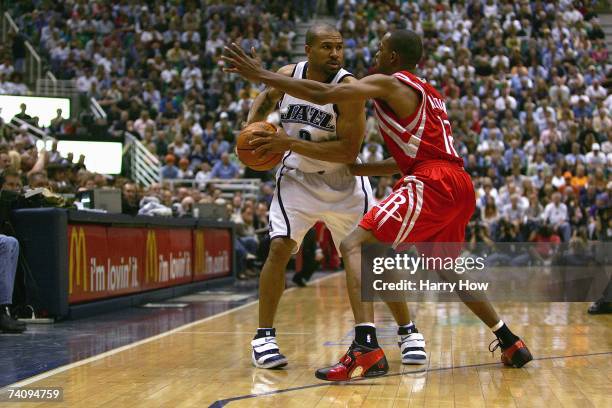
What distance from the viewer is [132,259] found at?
33.7ft

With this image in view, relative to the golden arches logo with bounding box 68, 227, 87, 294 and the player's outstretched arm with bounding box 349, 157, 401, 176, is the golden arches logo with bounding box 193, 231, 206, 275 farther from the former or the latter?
the player's outstretched arm with bounding box 349, 157, 401, 176

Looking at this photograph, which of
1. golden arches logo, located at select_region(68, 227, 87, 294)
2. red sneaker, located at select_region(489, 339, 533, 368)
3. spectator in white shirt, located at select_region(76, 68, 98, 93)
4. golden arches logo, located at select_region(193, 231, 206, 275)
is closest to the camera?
red sneaker, located at select_region(489, 339, 533, 368)

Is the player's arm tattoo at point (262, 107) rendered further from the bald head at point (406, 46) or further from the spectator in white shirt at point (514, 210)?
the spectator in white shirt at point (514, 210)

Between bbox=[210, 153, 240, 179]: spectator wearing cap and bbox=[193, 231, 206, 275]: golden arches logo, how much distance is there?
6.15 meters

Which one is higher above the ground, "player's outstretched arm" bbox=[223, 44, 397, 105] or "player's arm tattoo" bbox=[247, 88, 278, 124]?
"player's outstretched arm" bbox=[223, 44, 397, 105]

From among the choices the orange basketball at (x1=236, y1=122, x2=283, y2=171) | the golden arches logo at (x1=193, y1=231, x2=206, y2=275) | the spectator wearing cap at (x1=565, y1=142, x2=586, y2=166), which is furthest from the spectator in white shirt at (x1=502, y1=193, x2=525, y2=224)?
the orange basketball at (x1=236, y1=122, x2=283, y2=171)

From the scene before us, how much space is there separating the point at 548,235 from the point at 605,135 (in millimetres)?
4635

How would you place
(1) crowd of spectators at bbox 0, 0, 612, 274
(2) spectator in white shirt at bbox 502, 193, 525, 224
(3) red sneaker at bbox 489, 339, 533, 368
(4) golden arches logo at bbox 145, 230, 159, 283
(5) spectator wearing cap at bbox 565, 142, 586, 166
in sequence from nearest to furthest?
(3) red sneaker at bbox 489, 339, 533, 368 → (4) golden arches logo at bbox 145, 230, 159, 283 → (2) spectator in white shirt at bbox 502, 193, 525, 224 → (1) crowd of spectators at bbox 0, 0, 612, 274 → (5) spectator wearing cap at bbox 565, 142, 586, 166

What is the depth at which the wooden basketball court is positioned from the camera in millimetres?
4523

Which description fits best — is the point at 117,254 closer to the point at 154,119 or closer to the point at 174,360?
the point at 174,360

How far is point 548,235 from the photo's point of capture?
16.0 meters

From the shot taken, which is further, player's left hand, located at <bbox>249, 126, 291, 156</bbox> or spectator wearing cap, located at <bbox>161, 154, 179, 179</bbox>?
A: spectator wearing cap, located at <bbox>161, 154, 179, 179</bbox>

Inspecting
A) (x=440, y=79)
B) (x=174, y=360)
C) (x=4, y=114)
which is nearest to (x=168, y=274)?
(x=4, y=114)

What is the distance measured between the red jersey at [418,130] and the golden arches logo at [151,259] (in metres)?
5.91
